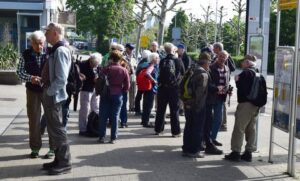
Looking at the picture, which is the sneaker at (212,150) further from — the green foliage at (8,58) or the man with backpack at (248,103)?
the green foliage at (8,58)

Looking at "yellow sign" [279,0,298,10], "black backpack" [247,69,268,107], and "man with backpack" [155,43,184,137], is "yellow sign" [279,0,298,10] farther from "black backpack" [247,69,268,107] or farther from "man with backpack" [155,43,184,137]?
"man with backpack" [155,43,184,137]

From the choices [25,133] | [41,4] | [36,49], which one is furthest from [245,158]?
[41,4]

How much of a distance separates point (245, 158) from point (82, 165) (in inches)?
103

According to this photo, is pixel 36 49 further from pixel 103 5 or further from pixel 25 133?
pixel 103 5

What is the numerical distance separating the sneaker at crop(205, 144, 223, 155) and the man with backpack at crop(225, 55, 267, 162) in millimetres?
438

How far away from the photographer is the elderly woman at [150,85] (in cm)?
1153

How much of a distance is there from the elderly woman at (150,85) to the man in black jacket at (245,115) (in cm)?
354

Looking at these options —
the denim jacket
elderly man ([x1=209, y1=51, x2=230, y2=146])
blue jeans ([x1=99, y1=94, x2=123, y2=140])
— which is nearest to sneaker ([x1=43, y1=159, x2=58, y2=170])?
the denim jacket

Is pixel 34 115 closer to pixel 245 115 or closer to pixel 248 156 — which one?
pixel 245 115

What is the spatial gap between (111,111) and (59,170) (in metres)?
2.53

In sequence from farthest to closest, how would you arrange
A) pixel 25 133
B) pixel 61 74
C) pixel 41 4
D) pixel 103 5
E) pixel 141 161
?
pixel 103 5 → pixel 41 4 → pixel 25 133 → pixel 141 161 → pixel 61 74

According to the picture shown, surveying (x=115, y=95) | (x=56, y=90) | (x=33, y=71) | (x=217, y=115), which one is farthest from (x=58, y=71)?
(x=217, y=115)

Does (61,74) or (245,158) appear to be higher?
(61,74)

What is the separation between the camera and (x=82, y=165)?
768 centimetres
